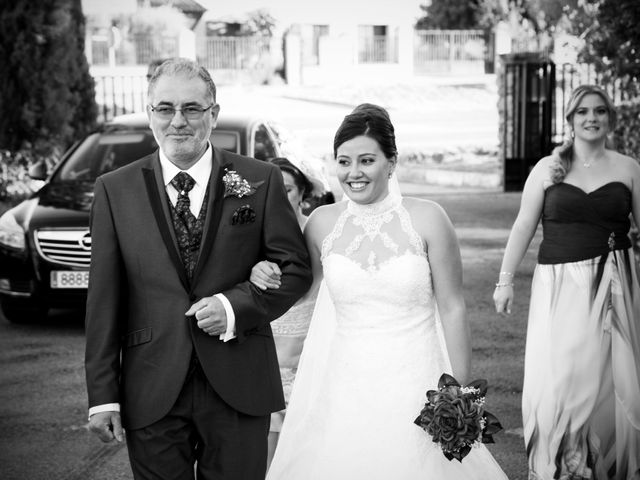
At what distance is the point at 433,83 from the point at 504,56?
2623 centimetres

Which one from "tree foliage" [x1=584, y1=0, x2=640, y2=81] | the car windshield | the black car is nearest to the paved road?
the car windshield

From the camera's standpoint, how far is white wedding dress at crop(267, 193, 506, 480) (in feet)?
13.8

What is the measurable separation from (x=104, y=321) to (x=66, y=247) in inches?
246

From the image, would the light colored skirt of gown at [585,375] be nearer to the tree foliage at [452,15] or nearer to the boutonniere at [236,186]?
the boutonniere at [236,186]

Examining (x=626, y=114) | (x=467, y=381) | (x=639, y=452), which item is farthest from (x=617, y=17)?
(x=467, y=381)

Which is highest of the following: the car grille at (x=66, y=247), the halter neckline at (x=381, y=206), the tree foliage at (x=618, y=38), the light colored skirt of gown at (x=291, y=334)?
the tree foliage at (x=618, y=38)

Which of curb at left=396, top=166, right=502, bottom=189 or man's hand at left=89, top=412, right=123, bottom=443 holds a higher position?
man's hand at left=89, top=412, right=123, bottom=443

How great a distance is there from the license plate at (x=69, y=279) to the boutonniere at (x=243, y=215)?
6.11m

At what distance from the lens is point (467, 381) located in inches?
A: 163

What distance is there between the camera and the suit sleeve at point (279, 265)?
3.56m

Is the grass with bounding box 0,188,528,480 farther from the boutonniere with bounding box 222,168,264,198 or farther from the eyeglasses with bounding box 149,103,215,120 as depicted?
the eyeglasses with bounding box 149,103,215,120

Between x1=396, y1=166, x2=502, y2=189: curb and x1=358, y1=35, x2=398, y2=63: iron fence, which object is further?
x1=358, y1=35, x2=398, y2=63: iron fence

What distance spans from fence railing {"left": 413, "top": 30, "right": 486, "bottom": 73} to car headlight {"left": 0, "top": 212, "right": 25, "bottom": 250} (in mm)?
42204

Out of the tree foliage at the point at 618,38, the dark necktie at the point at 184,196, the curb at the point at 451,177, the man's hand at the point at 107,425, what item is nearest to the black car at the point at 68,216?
the tree foliage at the point at 618,38
